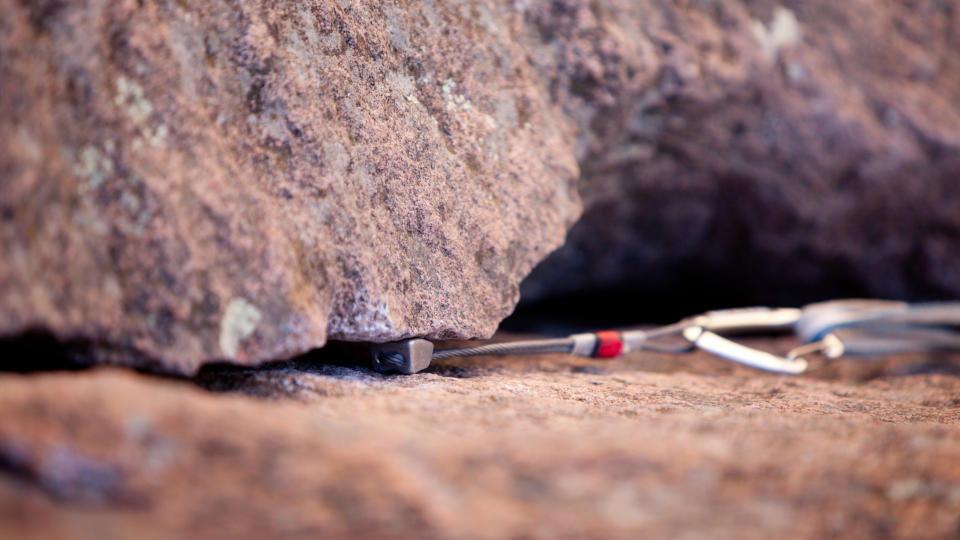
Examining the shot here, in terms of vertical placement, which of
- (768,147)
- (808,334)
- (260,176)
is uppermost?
(768,147)

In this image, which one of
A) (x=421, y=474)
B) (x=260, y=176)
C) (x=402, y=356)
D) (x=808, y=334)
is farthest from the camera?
(x=808, y=334)

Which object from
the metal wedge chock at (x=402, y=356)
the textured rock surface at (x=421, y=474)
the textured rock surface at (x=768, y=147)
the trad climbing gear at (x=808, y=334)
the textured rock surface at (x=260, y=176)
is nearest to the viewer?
the textured rock surface at (x=421, y=474)

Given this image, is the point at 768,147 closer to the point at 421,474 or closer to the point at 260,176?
the point at 260,176

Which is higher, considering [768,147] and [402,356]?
[768,147]

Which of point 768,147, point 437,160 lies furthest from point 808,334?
point 437,160

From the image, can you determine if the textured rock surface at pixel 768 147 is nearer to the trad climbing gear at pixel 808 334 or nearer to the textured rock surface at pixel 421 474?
the trad climbing gear at pixel 808 334

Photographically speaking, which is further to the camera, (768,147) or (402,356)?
(768,147)

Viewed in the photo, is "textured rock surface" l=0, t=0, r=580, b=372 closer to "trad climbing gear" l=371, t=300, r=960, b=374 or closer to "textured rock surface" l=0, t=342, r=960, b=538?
"textured rock surface" l=0, t=342, r=960, b=538

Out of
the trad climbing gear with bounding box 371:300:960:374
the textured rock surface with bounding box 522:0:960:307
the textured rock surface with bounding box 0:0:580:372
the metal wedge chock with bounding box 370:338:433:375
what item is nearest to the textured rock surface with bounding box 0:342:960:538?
the textured rock surface with bounding box 0:0:580:372

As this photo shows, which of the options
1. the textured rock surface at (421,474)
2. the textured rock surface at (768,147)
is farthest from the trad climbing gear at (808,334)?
the textured rock surface at (421,474)
